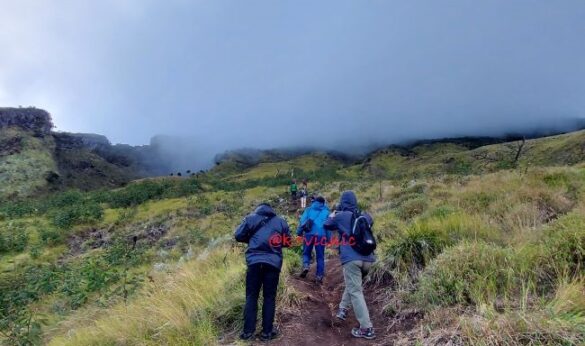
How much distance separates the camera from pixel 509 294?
560 cm

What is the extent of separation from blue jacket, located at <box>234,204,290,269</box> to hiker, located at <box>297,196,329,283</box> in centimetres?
258

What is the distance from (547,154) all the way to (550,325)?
345ft

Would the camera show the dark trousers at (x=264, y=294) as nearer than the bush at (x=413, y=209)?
Answer: Yes

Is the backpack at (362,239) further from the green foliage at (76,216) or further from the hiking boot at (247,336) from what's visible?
the green foliage at (76,216)

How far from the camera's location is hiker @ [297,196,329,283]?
8977mm

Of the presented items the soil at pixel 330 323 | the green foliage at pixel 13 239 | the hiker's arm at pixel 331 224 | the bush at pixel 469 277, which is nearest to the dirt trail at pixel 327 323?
the soil at pixel 330 323

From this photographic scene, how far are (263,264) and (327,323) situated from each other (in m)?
1.51

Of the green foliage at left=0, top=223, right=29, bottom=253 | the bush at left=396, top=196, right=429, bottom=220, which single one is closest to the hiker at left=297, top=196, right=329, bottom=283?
the bush at left=396, top=196, right=429, bottom=220

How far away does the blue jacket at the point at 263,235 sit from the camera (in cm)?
621

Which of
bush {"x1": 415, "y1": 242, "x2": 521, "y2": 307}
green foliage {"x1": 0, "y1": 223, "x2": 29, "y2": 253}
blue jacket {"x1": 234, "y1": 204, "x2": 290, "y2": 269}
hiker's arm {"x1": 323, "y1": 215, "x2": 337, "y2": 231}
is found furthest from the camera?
green foliage {"x1": 0, "y1": 223, "x2": 29, "y2": 253}

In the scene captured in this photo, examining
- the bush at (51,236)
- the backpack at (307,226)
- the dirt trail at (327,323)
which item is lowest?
the bush at (51,236)

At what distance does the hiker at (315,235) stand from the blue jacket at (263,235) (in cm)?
258

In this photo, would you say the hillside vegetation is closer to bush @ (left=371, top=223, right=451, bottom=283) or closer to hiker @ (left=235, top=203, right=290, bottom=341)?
bush @ (left=371, top=223, right=451, bottom=283)

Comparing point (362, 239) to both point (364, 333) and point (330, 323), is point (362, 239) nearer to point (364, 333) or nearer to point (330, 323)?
point (364, 333)
